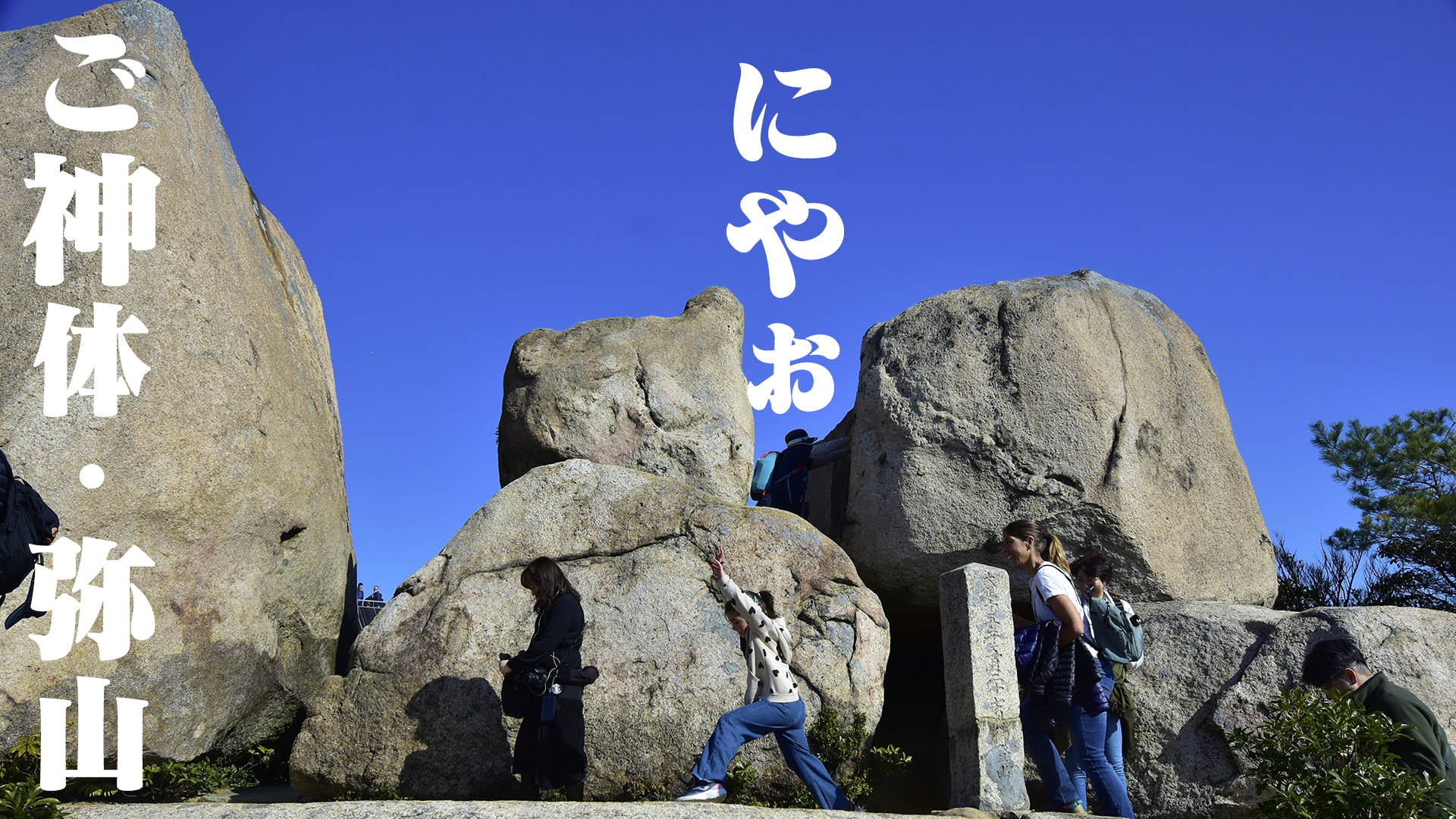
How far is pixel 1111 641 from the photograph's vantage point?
22.8ft

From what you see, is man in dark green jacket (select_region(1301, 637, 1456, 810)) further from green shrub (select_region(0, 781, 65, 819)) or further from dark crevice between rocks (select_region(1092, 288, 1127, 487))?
green shrub (select_region(0, 781, 65, 819))

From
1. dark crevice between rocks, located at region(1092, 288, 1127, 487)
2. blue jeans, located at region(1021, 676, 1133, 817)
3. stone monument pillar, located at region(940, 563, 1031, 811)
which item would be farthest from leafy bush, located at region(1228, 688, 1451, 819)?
dark crevice between rocks, located at region(1092, 288, 1127, 487)

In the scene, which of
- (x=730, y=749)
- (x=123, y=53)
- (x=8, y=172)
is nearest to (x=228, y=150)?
(x=123, y=53)

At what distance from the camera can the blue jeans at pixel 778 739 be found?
20.0 ft

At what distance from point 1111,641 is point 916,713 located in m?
3.69

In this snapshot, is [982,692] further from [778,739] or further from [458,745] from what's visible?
[458,745]

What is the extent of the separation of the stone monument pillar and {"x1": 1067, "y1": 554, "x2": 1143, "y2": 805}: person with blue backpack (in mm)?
479

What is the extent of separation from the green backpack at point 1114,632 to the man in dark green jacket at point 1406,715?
1.32 m

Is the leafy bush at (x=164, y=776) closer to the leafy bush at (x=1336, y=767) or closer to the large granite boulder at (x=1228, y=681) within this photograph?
the leafy bush at (x=1336, y=767)

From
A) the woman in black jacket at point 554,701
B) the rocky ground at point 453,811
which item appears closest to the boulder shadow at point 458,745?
the woman in black jacket at point 554,701

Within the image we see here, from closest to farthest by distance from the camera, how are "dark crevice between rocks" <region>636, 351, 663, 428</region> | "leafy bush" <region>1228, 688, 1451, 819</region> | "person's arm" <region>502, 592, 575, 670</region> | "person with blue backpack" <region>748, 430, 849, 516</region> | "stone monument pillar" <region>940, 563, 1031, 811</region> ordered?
"leafy bush" <region>1228, 688, 1451, 819</region>, "person's arm" <region>502, 592, 575, 670</region>, "stone monument pillar" <region>940, 563, 1031, 811</region>, "dark crevice between rocks" <region>636, 351, 663, 428</region>, "person with blue backpack" <region>748, 430, 849, 516</region>

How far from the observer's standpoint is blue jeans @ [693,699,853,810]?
609 centimetres

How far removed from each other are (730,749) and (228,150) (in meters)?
7.86

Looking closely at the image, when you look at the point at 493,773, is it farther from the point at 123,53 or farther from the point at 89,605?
the point at 123,53
